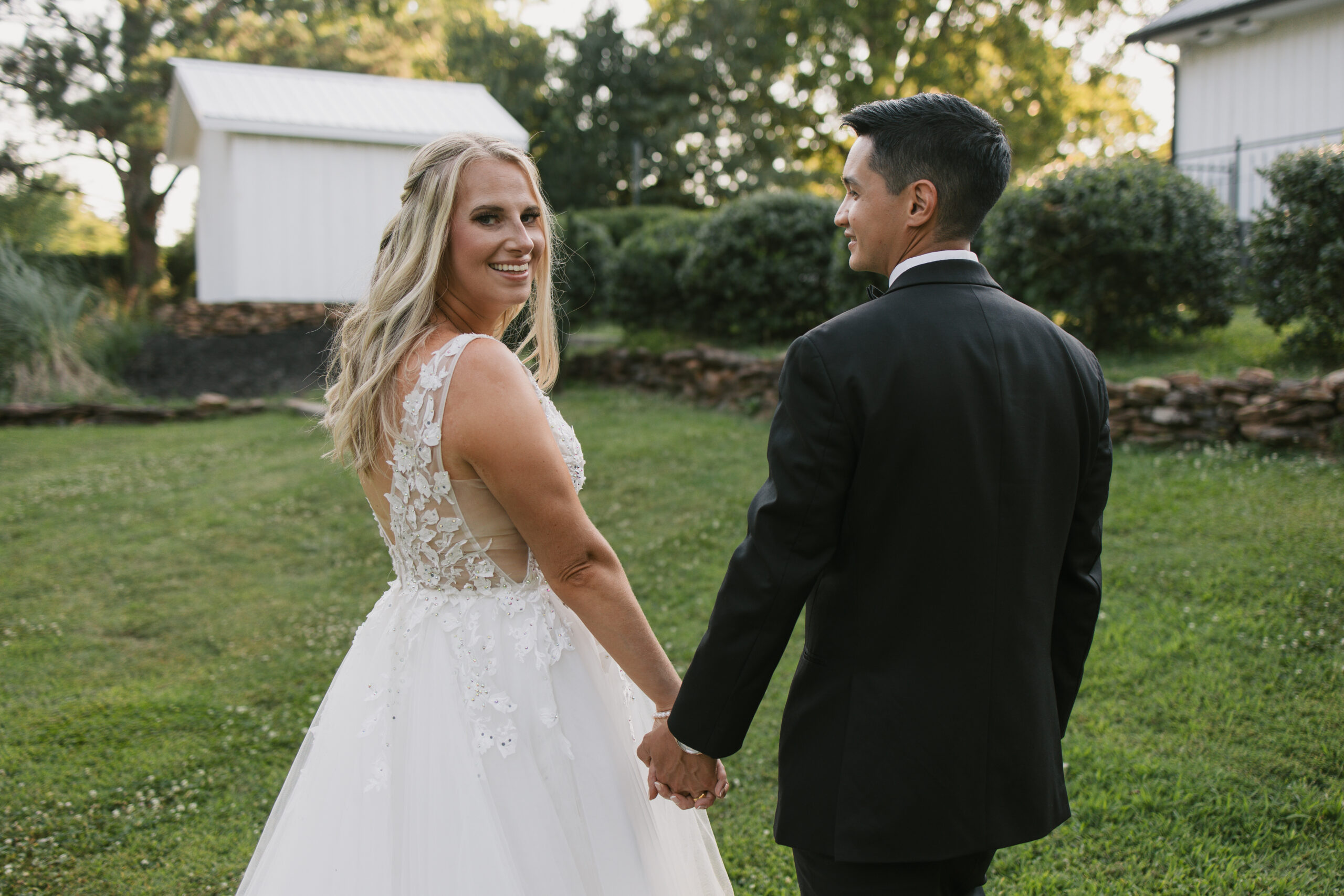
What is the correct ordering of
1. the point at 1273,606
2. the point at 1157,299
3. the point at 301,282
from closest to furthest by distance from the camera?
the point at 1273,606, the point at 1157,299, the point at 301,282

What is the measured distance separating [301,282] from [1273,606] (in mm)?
16064

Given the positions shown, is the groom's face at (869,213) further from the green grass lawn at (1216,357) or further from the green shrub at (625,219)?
the green shrub at (625,219)

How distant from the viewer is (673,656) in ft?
17.8

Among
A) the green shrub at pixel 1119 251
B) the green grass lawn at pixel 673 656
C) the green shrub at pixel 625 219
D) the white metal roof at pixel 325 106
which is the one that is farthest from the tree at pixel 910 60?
the green grass lawn at pixel 673 656

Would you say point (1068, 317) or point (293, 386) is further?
point (293, 386)

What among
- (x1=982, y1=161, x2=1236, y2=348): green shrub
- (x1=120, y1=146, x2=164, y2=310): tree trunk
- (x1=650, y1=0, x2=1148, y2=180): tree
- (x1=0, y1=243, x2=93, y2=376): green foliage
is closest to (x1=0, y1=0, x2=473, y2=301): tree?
(x1=120, y1=146, x2=164, y2=310): tree trunk

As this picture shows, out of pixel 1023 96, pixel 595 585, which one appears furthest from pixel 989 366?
pixel 1023 96

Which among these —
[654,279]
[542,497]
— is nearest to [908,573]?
[542,497]

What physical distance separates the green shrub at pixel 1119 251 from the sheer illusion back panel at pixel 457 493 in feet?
25.8

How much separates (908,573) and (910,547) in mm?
53

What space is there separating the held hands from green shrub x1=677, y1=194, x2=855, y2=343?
9.18 metres

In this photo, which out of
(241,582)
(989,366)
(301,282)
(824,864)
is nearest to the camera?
(989,366)

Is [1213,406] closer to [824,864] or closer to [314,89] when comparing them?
[824,864]

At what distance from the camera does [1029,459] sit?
1.92 metres
